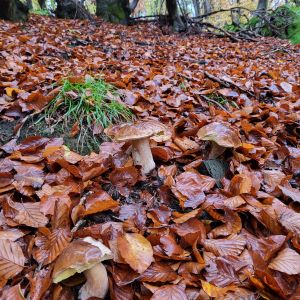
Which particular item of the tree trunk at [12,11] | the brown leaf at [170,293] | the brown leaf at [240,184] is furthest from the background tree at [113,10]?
the brown leaf at [170,293]

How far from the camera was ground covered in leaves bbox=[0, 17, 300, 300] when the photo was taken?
1.46 metres

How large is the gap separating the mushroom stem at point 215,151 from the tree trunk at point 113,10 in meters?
9.44

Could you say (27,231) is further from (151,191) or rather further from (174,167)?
(174,167)

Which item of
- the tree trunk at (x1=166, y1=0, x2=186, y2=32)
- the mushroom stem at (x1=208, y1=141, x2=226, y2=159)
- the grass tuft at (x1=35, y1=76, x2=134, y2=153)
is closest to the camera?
the mushroom stem at (x1=208, y1=141, x2=226, y2=159)

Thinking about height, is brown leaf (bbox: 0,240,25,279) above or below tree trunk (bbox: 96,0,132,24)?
below

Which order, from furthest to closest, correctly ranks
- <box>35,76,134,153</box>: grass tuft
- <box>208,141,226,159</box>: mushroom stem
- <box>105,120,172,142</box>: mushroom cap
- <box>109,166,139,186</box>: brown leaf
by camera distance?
1. <box>35,76,134,153</box>: grass tuft
2. <box>208,141,226,159</box>: mushroom stem
3. <box>109,166,139,186</box>: brown leaf
4. <box>105,120,172,142</box>: mushroom cap

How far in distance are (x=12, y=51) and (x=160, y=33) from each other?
20.4 ft

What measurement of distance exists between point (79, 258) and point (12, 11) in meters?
7.93

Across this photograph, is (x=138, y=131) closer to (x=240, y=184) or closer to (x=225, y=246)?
Answer: (x=240, y=184)

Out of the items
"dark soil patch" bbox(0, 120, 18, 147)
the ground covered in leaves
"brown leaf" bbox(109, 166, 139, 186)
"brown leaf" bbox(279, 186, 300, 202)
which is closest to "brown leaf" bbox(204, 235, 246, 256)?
the ground covered in leaves

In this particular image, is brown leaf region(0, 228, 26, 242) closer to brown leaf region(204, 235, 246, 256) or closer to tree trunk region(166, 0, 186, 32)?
brown leaf region(204, 235, 246, 256)

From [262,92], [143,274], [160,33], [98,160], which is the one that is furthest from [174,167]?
[160,33]

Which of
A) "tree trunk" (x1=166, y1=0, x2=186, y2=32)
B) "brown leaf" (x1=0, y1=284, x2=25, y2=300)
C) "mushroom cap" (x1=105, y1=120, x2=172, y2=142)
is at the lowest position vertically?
"brown leaf" (x1=0, y1=284, x2=25, y2=300)

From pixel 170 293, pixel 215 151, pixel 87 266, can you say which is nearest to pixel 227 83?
pixel 215 151
